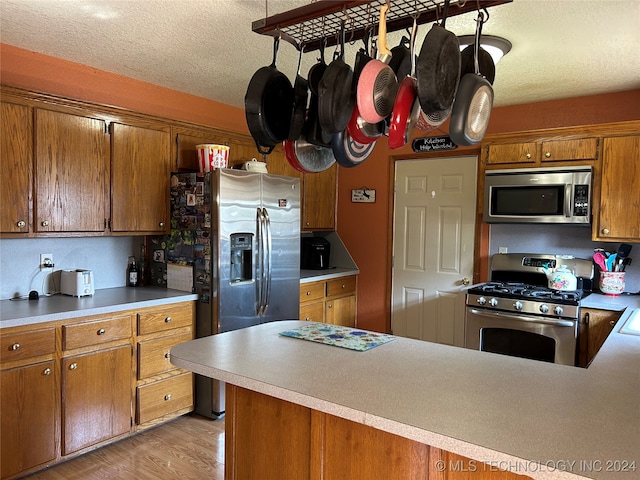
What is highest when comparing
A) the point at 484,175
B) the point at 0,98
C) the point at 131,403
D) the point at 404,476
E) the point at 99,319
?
the point at 0,98

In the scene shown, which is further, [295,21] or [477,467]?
[295,21]

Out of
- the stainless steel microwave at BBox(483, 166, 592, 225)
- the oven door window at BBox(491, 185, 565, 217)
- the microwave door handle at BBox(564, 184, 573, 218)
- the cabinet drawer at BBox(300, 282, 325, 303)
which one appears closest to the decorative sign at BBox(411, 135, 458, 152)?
the stainless steel microwave at BBox(483, 166, 592, 225)

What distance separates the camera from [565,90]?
3.45 m

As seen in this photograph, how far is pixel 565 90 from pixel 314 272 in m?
2.55

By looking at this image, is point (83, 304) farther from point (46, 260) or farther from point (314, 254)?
point (314, 254)

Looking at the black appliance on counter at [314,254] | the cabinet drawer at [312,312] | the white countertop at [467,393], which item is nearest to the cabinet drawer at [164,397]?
the cabinet drawer at [312,312]

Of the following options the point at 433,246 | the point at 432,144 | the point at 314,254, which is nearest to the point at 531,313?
the point at 433,246

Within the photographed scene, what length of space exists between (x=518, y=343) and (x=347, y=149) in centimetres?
226

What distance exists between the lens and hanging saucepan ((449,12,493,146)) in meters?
1.44

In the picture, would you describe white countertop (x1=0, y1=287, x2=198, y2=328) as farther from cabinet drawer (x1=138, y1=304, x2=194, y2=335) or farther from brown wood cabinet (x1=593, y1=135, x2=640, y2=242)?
brown wood cabinet (x1=593, y1=135, x2=640, y2=242)

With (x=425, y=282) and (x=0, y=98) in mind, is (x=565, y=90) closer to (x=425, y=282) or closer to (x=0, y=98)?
(x=425, y=282)

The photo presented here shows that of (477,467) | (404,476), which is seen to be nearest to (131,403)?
(404,476)

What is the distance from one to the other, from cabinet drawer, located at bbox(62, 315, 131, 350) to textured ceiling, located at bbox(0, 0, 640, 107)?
1.63 m

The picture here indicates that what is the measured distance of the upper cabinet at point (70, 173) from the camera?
2709 mm
